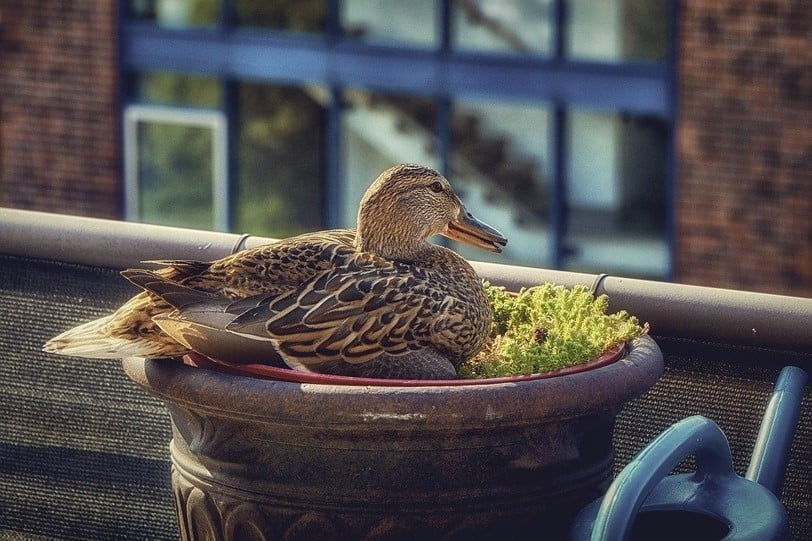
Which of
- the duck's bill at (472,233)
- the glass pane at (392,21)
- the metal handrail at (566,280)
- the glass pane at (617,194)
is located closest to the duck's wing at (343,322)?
the duck's bill at (472,233)

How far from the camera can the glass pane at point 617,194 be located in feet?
34.8

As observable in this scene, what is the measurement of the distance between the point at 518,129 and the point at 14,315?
6957mm

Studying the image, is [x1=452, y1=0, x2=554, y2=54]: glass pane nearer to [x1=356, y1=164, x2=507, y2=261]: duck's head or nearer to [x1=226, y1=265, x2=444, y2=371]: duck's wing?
[x1=356, y1=164, x2=507, y2=261]: duck's head

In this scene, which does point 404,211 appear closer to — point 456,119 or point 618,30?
point 618,30

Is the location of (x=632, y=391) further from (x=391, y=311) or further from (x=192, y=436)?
(x=192, y=436)

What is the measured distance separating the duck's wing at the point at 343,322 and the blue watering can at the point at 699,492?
53cm

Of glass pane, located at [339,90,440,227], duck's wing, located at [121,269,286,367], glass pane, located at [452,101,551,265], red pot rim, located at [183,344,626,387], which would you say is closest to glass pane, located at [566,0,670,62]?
glass pane, located at [452,101,551,265]

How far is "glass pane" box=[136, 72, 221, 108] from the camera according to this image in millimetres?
11492

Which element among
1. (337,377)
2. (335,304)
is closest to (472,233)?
(335,304)

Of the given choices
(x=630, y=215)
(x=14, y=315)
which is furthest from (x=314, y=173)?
(x=14, y=315)

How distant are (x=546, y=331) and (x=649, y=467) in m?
0.59

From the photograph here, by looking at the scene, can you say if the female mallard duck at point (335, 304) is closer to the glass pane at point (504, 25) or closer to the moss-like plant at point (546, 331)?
the moss-like plant at point (546, 331)

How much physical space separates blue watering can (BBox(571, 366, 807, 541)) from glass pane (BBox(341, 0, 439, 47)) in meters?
7.78

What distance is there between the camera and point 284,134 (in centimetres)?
1148
